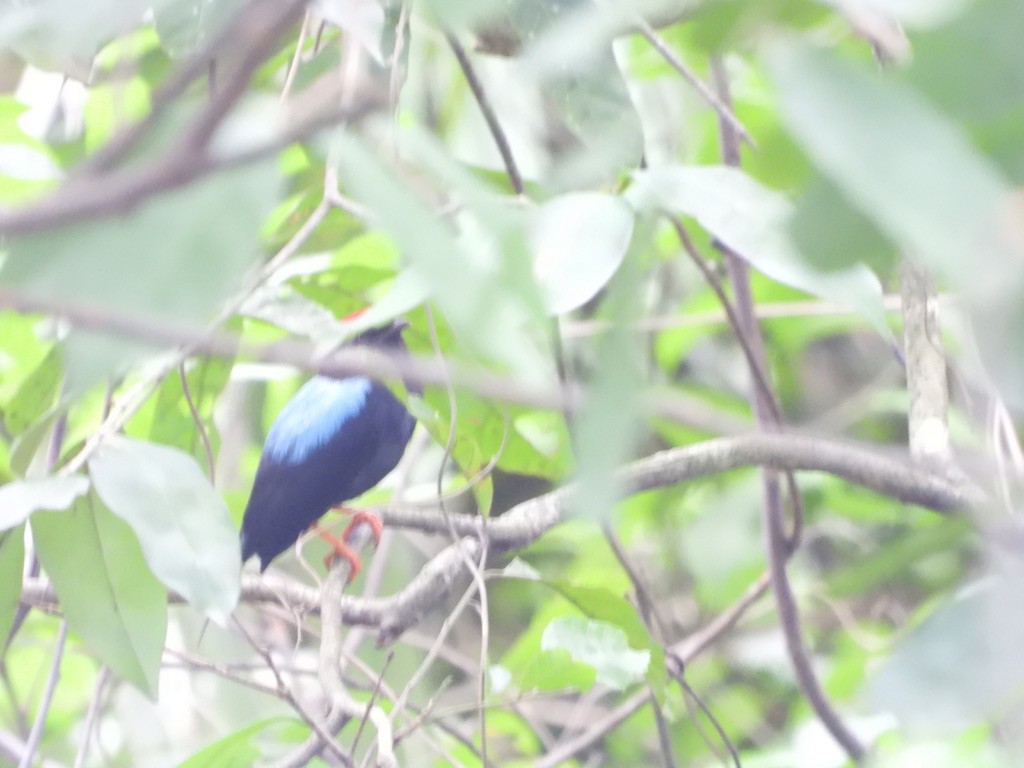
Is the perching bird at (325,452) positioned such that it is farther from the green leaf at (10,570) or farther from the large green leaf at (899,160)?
the large green leaf at (899,160)

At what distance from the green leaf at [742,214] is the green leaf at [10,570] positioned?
726 mm

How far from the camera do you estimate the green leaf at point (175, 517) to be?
1.04 metres

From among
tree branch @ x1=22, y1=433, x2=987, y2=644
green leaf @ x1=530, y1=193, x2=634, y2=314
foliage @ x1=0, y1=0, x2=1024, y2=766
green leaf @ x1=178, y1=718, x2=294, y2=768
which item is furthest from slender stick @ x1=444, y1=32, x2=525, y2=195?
green leaf @ x1=178, y1=718, x2=294, y2=768

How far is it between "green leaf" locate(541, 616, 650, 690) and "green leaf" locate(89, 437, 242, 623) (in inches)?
18.1

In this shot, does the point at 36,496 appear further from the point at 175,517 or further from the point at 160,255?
the point at 160,255

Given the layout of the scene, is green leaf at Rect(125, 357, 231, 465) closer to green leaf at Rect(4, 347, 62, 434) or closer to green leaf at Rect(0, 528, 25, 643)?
green leaf at Rect(4, 347, 62, 434)

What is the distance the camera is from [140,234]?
1.75ft

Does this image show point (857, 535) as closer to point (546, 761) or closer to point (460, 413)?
point (546, 761)

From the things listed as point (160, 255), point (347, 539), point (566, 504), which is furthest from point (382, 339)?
point (160, 255)

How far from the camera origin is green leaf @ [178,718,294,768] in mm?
1480

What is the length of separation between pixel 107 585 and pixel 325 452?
101cm

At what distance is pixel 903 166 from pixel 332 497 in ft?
6.17

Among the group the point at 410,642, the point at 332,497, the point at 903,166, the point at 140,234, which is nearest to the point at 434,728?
the point at 410,642

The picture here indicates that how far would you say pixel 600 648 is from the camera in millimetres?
1419
